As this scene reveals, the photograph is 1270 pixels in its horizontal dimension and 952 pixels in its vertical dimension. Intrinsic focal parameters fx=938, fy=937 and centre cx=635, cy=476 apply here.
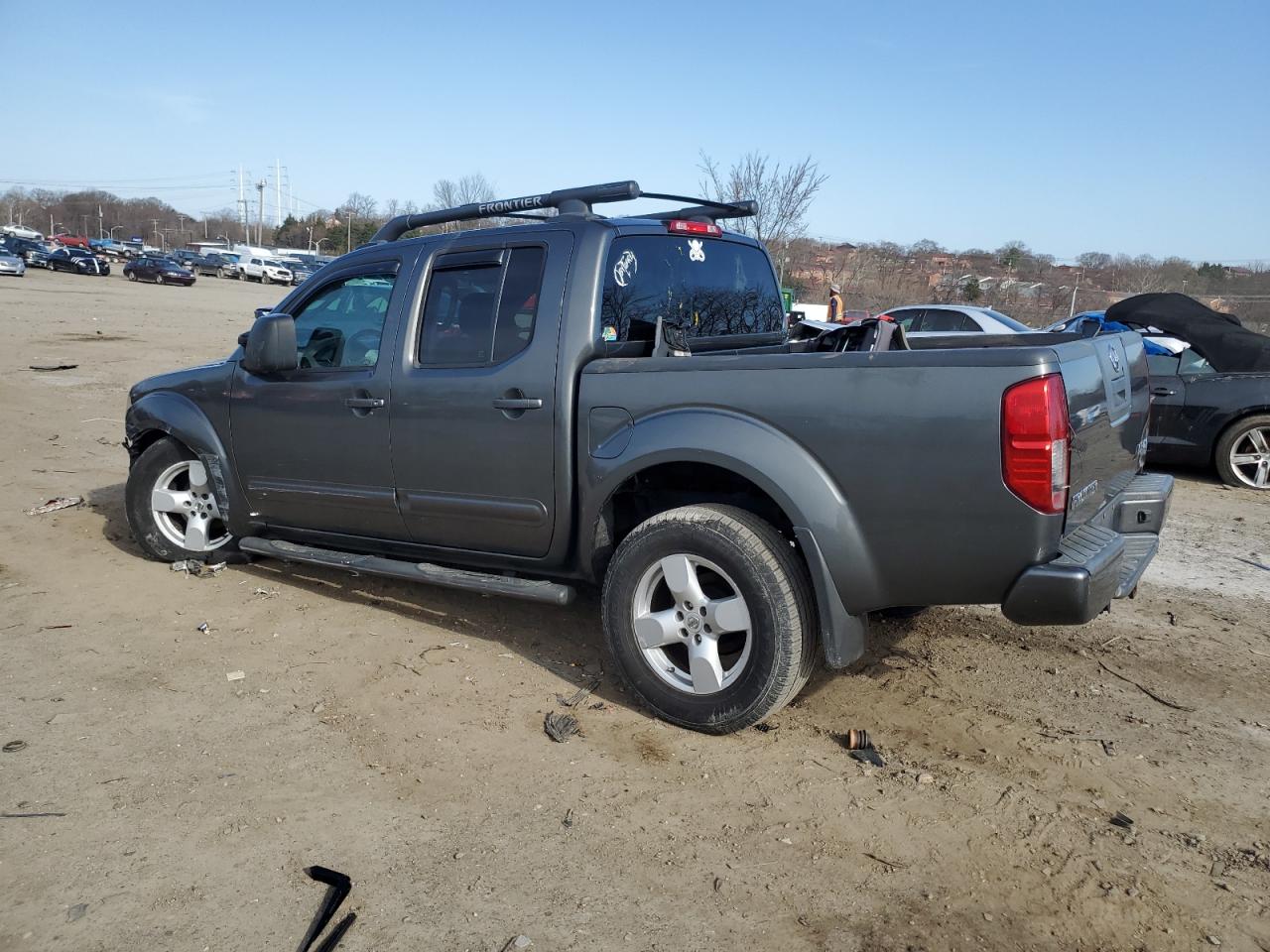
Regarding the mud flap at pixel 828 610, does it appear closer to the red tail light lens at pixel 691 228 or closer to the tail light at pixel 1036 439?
the tail light at pixel 1036 439

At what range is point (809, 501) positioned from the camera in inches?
130

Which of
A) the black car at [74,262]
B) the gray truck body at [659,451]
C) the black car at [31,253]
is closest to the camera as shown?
the gray truck body at [659,451]

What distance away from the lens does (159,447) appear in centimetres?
561

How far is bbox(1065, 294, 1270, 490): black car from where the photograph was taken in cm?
840

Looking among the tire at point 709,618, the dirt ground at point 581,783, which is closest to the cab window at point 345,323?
the dirt ground at point 581,783

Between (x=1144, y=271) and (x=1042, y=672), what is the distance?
28201 mm

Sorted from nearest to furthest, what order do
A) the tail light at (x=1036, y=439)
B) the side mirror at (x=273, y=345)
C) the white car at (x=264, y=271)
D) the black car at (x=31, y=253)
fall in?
the tail light at (x=1036, y=439)
the side mirror at (x=273, y=345)
the black car at (x=31, y=253)
the white car at (x=264, y=271)

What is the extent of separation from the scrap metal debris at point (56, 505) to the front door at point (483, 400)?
12.6ft

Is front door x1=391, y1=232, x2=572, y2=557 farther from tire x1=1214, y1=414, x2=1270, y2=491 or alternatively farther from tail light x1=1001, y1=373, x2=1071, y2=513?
tire x1=1214, y1=414, x2=1270, y2=491

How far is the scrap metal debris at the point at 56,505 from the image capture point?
6748 millimetres

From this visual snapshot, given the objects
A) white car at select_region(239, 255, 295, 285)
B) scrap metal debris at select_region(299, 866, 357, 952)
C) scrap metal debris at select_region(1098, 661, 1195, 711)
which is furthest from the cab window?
white car at select_region(239, 255, 295, 285)

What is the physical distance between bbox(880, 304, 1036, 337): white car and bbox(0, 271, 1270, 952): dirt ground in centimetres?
636

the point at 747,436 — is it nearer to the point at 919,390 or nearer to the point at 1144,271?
the point at 919,390

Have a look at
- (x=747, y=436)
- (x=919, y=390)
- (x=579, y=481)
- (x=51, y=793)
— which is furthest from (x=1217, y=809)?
(x=51, y=793)
